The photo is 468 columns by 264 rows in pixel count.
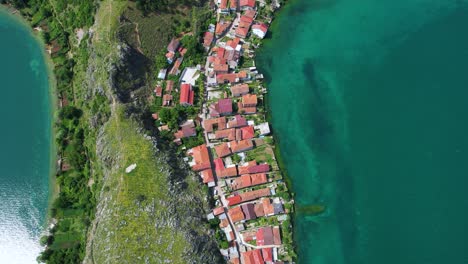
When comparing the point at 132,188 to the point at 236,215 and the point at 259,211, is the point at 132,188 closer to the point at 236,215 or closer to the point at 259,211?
the point at 236,215

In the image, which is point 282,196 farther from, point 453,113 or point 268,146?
point 453,113

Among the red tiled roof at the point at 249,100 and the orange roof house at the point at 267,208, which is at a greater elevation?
the red tiled roof at the point at 249,100

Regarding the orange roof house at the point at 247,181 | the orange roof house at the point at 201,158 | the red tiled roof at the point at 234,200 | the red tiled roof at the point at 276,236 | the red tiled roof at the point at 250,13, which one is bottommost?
the red tiled roof at the point at 276,236

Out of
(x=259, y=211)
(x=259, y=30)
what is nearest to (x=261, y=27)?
(x=259, y=30)

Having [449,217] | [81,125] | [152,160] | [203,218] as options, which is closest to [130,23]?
[81,125]

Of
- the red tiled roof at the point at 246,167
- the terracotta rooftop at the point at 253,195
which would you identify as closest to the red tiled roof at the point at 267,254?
the terracotta rooftop at the point at 253,195

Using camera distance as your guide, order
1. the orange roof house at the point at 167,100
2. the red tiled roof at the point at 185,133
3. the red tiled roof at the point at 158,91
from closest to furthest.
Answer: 1. the red tiled roof at the point at 185,133
2. the orange roof house at the point at 167,100
3. the red tiled roof at the point at 158,91

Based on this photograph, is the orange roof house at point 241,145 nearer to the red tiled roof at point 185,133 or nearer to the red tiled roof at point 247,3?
the red tiled roof at point 185,133
